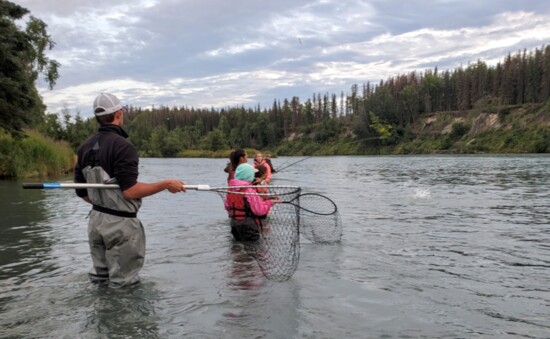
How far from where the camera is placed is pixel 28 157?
32.5 m

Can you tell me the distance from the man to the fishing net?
1.40 meters

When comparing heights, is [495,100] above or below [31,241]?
above

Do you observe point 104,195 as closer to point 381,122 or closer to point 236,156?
point 236,156

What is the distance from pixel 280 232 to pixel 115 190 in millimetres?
3450

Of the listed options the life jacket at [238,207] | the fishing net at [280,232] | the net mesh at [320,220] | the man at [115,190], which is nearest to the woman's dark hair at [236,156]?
the life jacket at [238,207]

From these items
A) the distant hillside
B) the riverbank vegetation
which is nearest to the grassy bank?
the riverbank vegetation

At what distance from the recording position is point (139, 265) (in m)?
6.09

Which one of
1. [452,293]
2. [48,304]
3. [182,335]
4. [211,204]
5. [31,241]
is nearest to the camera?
[182,335]

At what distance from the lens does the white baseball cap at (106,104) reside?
5.73m

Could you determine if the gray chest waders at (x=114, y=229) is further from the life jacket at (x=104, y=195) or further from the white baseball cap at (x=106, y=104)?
the white baseball cap at (x=106, y=104)

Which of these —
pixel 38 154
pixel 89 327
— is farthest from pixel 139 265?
pixel 38 154

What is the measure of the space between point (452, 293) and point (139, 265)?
4770 mm

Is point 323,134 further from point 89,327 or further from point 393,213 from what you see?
point 89,327

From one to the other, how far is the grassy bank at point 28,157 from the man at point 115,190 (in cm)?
2772
